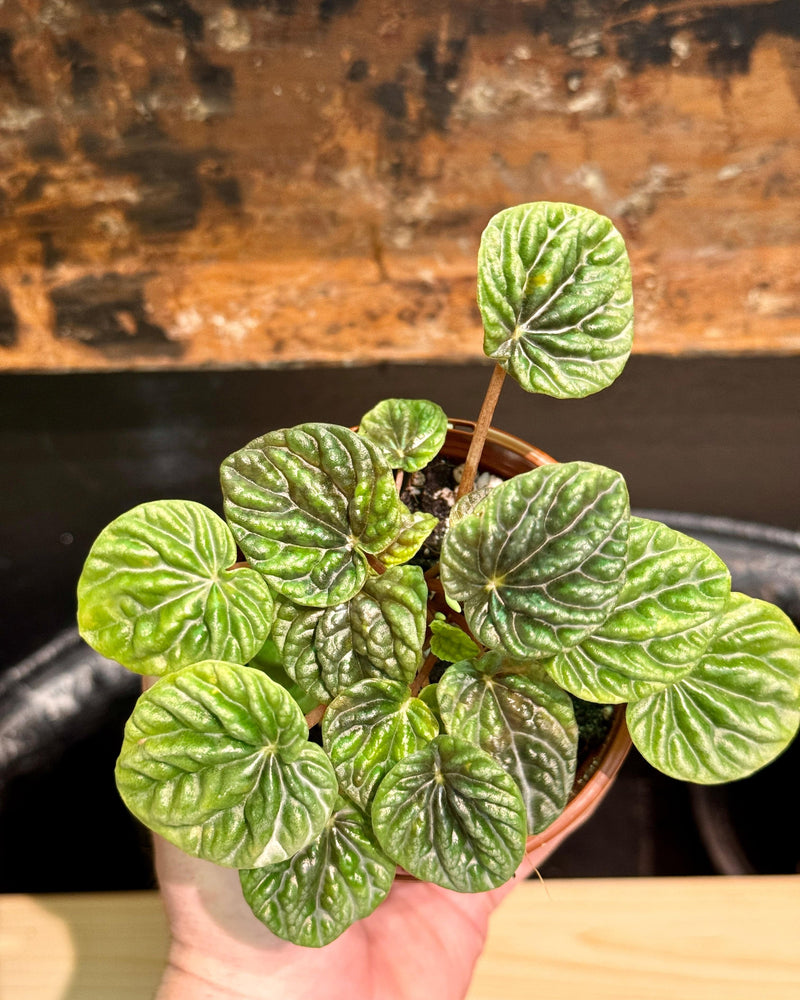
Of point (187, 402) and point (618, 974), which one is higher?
point (187, 402)

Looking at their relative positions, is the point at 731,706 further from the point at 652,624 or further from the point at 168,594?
the point at 168,594

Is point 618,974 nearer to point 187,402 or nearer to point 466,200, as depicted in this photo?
point 187,402

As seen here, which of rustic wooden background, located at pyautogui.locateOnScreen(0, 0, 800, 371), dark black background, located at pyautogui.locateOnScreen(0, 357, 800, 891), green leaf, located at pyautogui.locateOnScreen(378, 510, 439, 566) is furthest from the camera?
rustic wooden background, located at pyautogui.locateOnScreen(0, 0, 800, 371)

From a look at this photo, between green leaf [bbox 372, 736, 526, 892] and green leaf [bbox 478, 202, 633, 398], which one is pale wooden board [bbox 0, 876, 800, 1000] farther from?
green leaf [bbox 478, 202, 633, 398]

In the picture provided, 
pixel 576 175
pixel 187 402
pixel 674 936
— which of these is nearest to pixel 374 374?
pixel 187 402

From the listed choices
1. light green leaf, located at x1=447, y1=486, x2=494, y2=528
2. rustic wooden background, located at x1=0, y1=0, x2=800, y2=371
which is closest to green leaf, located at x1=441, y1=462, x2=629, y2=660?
light green leaf, located at x1=447, y1=486, x2=494, y2=528

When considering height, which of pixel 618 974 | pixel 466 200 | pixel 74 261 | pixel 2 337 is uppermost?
pixel 466 200

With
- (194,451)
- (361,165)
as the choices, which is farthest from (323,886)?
(361,165)
